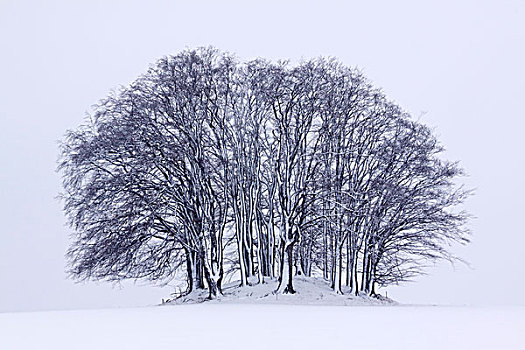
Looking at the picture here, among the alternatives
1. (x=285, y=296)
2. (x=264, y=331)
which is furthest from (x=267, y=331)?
(x=285, y=296)

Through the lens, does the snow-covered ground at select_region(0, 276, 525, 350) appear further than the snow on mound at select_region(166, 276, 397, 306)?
No

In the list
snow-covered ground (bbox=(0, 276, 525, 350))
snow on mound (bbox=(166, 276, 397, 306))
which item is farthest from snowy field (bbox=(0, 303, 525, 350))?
snow on mound (bbox=(166, 276, 397, 306))

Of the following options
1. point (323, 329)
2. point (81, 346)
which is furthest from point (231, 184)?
point (81, 346)

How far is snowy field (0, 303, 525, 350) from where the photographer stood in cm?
1262

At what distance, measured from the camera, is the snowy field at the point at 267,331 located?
12625 millimetres

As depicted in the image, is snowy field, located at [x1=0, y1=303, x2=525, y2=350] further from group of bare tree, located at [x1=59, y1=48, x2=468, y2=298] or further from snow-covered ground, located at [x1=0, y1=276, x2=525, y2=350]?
group of bare tree, located at [x1=59, y1=48, x2=468, y2=298]

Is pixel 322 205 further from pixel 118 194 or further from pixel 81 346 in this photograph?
pixel 81 346

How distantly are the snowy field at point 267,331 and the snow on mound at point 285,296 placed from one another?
5.81 m

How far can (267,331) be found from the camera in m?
14.9

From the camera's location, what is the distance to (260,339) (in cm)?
1336

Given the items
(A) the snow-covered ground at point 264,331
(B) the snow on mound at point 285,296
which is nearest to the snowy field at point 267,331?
(A) the snow-covered ground at point 264,331

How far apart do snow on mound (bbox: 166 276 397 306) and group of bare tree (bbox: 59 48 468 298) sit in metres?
0.45

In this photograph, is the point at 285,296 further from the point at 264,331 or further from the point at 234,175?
the point at 264,331

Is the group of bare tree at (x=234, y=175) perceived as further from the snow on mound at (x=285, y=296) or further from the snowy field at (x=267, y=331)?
the snowy field at (x=267, y=331)
